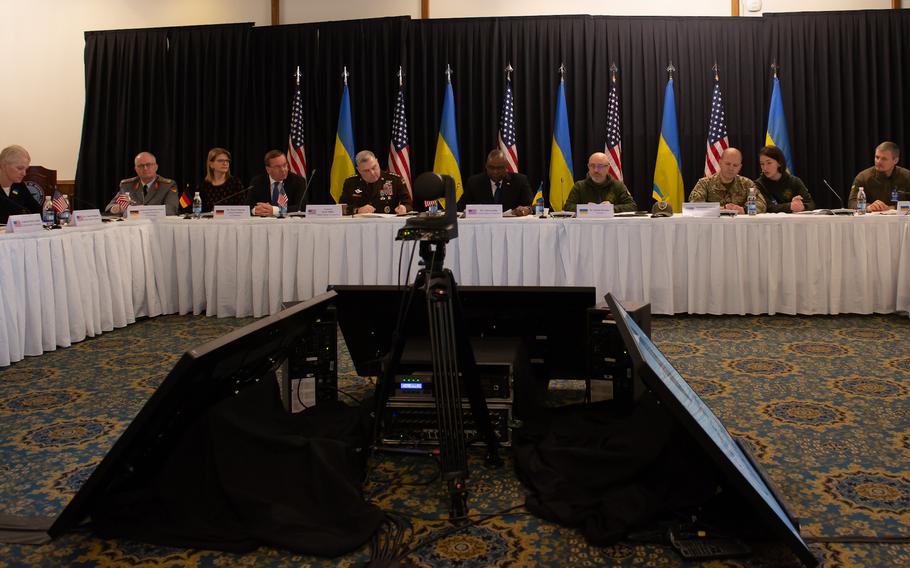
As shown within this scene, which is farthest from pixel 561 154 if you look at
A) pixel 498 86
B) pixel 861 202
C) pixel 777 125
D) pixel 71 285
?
pixel 71 285

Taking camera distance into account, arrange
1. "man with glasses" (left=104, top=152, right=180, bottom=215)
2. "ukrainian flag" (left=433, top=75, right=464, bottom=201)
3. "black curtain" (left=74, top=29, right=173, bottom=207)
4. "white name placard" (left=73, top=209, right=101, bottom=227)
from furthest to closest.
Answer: "black curtain" (left=74, top=29, right=173, bottom=207) < "ukrainian flag" (left=433, top=75, right=464, bottom=201) < "man with glasses" (left=104, top=152, right=180, bottom=215) < "white name placard" (left=73, top=209, right=101, bottom=227)

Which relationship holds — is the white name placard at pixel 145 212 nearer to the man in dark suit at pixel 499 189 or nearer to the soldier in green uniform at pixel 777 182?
the man in dark suit at pixel 499 189

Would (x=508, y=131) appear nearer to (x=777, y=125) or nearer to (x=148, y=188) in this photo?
(x=777, y=125)

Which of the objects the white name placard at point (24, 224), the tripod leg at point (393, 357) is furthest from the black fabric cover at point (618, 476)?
the white name placard at point (24, 224)

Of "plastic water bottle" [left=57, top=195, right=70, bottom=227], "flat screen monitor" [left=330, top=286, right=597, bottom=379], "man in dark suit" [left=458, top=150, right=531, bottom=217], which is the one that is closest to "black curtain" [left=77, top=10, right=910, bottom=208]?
"man in dark suit" [left=458, top=150, right=531, bottom=217]

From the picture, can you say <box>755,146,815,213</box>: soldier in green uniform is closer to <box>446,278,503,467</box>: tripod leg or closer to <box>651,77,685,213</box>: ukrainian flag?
<box>651,77,685,213</box>: ukrainian flag

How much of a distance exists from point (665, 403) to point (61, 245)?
366cm

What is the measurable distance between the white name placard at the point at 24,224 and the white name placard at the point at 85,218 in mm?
364

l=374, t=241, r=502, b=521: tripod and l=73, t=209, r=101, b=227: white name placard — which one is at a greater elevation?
l=73, t=209, r=101, b=227: white name placard

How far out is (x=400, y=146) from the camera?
7.16 m

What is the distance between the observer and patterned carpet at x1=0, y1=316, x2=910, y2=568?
1853 mm

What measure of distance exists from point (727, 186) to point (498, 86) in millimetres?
2597

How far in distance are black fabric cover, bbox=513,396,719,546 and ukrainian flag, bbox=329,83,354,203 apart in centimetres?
532

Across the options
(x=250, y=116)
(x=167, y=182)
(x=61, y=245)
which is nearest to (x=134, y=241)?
(x=61, y=245)
